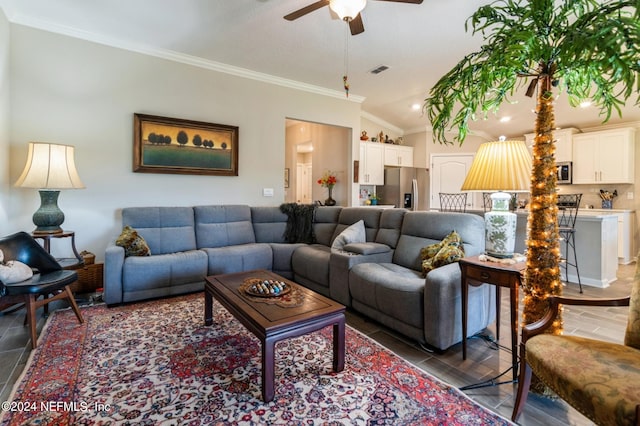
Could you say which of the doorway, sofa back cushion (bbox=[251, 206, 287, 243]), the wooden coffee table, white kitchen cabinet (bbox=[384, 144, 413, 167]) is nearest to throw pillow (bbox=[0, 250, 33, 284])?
the wooden coffee table

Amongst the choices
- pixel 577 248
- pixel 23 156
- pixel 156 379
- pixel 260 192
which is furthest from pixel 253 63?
pixel 577 248

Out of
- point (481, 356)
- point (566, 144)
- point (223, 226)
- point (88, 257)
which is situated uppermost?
point (566, 144)

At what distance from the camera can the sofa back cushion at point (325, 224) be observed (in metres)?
4.14

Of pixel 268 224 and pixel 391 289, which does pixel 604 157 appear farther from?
pixel 268 224

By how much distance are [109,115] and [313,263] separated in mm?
3006

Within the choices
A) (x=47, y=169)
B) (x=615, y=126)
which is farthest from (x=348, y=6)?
(x=615, y=126)

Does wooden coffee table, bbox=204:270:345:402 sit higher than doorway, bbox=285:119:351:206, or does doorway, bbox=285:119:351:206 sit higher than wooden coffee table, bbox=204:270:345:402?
doorway, bbox=285:119:351:206

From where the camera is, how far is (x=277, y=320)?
5.65 feet

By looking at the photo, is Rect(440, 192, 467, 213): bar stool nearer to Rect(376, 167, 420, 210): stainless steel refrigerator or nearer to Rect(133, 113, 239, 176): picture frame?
Rect(376, 167, 420, 210): stainless steel refrigerator

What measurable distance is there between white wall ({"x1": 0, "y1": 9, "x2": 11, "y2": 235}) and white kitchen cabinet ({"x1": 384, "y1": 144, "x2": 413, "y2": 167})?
18.8 ft

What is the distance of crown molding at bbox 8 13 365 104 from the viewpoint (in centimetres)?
321

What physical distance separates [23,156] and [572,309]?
5926mm

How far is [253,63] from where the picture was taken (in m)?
4.24

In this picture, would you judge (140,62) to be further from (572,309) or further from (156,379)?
(572,309)
